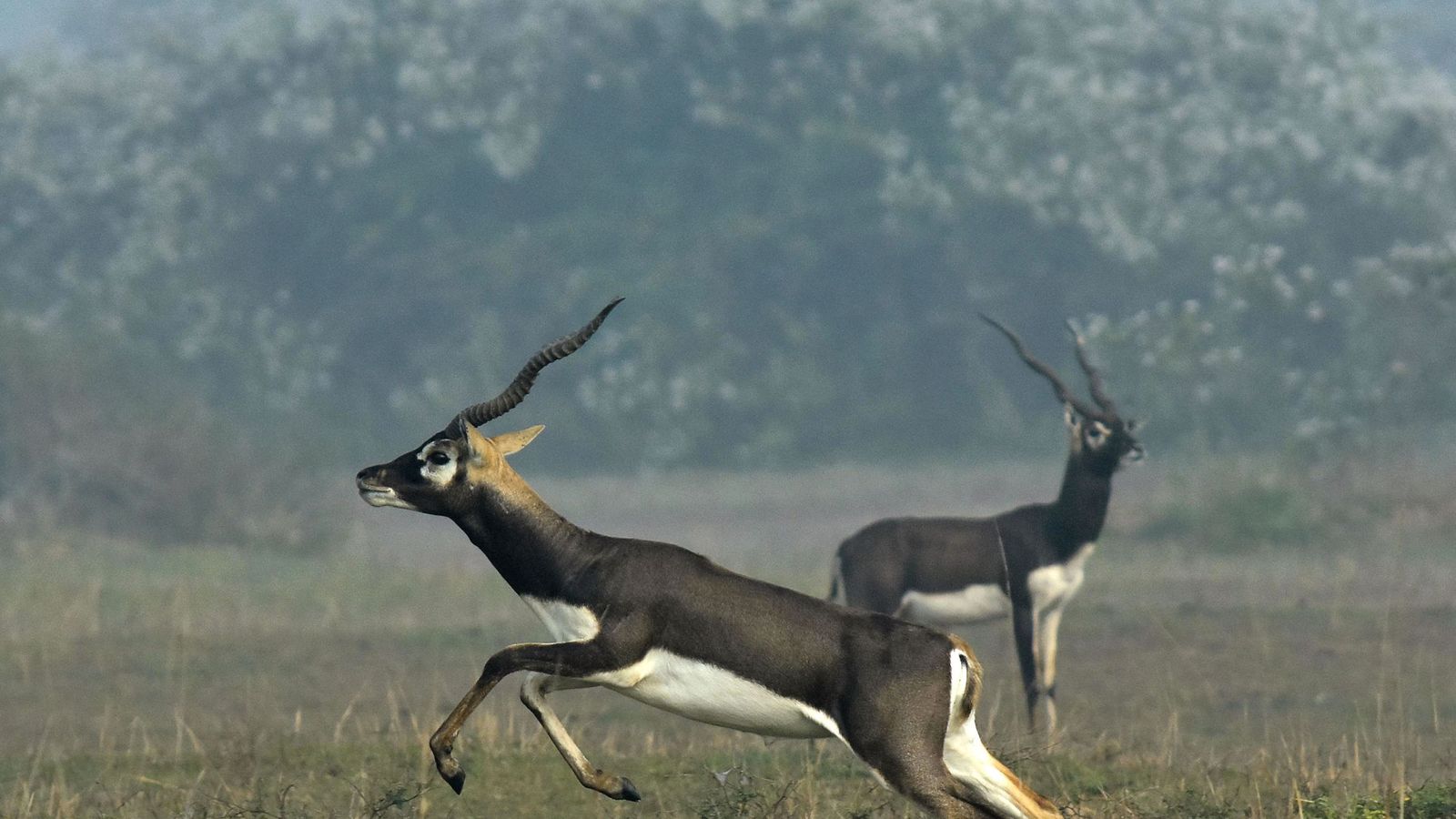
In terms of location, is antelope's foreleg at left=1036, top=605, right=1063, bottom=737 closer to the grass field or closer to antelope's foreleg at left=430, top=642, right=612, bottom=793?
the grass field

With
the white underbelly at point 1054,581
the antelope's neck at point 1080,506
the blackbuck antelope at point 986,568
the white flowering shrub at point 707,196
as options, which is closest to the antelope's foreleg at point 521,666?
the blackbuck antelope at point 986,568

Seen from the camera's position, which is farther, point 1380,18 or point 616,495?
point 1380,18

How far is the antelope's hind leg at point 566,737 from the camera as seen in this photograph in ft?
23.6

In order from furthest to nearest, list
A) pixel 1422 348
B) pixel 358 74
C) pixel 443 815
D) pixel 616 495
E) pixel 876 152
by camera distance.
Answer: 1. pixel 358 74
2. pixel 876 152
3. pixel 616 495
4. pixel 1422 348
5. pixel 443 815

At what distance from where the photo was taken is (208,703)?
1391cm

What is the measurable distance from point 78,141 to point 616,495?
1809 cm

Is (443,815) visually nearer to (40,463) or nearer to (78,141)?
(40,463)

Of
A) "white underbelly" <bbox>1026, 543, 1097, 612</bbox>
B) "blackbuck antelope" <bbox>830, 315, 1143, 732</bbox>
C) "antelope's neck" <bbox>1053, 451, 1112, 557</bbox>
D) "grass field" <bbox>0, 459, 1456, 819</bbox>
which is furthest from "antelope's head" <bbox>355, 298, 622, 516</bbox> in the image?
"antelope's neck" <bbox>1053, 451, 1112, 557</bbox>

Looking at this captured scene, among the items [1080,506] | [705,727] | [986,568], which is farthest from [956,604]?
[705,727]

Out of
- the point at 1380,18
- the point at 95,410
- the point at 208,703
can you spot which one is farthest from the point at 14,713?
the point at 1380,18

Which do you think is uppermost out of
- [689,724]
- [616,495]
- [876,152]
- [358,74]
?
[358,74]

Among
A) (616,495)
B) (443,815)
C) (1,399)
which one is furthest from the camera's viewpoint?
(616,495)

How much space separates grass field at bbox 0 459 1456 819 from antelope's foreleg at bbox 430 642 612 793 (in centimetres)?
95

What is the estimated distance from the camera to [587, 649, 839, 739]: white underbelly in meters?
7.12
